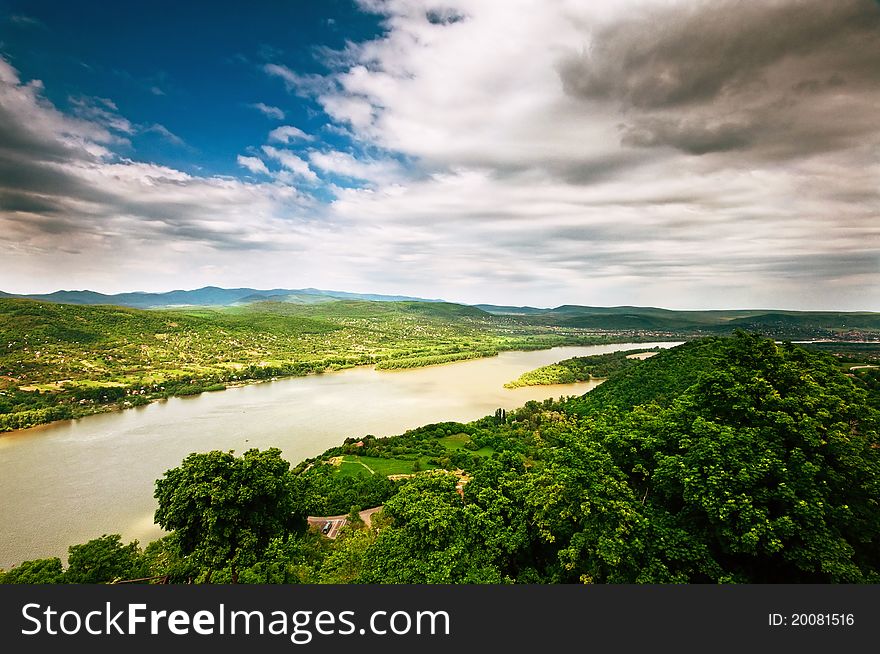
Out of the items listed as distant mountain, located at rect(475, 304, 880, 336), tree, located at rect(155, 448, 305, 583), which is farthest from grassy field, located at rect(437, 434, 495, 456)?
distant mountain, located at rect(475, 304, 880, 336)

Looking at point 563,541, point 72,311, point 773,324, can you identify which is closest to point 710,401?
point 563,541

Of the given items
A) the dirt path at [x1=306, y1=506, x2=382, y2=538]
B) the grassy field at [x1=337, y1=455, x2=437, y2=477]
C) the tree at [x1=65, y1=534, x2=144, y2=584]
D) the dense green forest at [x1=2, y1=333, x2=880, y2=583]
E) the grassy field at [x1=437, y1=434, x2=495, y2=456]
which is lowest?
the dirt path at [x1=306, y1=506, x2=382, y2=538]

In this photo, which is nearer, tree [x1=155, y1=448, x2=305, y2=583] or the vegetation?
tree [x1=155, y1=448, x2=305, y2=583]

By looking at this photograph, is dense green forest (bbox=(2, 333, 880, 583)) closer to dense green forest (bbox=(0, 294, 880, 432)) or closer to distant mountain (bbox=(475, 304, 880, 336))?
dense green forest (bbox=(0, 294, 880, 432))

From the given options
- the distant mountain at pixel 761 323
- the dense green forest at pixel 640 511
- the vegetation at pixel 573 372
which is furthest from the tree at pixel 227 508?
Answer: the distant mountain at pixel 761 323

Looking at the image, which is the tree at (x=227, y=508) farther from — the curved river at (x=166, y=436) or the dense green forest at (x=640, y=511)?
the curved river at (x=166, y=436)

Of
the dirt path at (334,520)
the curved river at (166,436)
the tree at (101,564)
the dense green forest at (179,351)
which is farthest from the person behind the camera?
the dense green forest at (179,351)

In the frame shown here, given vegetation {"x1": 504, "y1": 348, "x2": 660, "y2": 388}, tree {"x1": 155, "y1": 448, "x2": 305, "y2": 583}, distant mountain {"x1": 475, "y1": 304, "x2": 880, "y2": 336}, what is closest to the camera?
tree {"x1": 155, "y1": 448, "x2": 305, "y2": 583}
